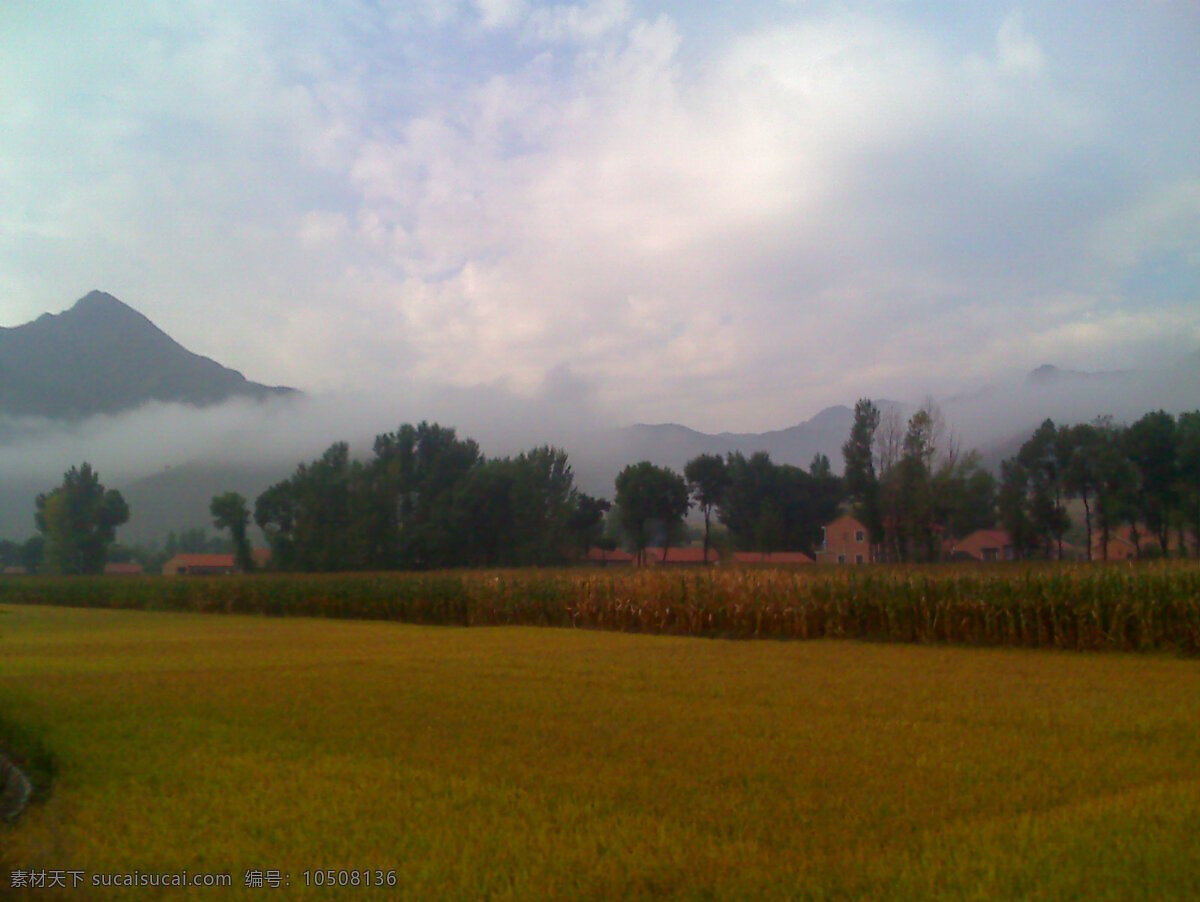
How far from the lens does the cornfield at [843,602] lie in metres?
15.4

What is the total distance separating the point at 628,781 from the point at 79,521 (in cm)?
7838

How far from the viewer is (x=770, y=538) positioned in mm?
61562

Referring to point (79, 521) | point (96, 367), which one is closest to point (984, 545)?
point (79, 521)

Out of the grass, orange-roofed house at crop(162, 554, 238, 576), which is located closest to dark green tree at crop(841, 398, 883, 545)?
the grass

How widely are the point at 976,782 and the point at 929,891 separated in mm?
1944

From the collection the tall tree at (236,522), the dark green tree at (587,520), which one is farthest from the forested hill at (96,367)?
the dark green tree at (587,520)

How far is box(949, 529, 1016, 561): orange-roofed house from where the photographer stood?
172ft

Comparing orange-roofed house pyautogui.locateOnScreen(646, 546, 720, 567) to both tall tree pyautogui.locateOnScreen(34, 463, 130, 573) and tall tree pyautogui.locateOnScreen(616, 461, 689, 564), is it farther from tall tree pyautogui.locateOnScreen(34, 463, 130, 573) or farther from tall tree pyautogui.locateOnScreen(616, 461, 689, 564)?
tall tree pyautogui.locateOnScreen(34, 463, 130, 573)

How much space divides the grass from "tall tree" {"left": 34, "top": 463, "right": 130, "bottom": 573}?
6945 centimetres

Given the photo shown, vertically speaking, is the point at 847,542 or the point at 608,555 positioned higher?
the point at 847,542

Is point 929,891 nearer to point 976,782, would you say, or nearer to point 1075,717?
point 976,782

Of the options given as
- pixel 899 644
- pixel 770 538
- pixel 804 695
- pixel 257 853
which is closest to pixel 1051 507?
pixel 770 538

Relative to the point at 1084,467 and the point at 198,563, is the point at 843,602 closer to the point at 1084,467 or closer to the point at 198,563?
the point at 1084,467

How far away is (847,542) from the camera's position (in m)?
54.5
